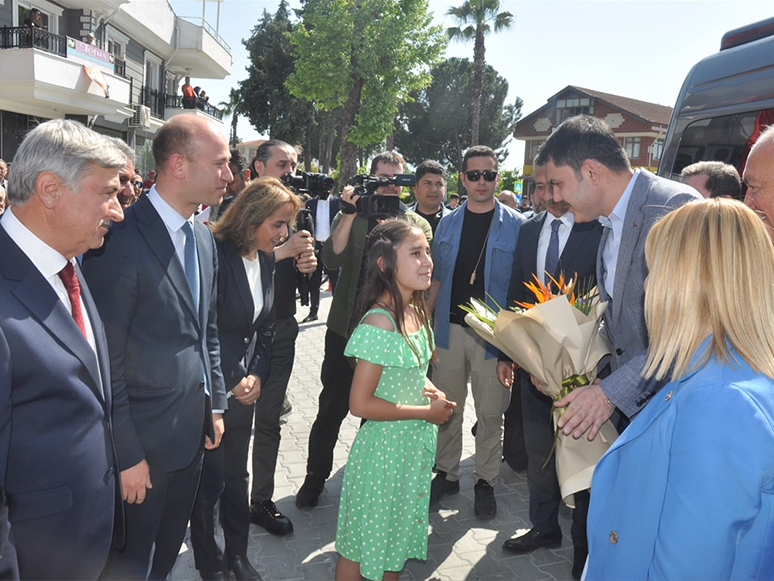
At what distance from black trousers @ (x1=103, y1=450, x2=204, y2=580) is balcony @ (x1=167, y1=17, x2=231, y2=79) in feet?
82.6

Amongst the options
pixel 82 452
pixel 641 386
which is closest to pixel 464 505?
pixel 641 386

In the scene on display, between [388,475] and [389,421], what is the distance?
260 mm

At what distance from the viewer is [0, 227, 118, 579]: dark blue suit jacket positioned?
69.2 inches

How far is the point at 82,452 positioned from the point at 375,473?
1454 mm

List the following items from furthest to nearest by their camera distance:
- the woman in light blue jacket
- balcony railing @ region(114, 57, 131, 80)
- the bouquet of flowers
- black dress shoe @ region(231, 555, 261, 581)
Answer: balcony railing @ region(114, 57, 131, 80)
black dress shoe @ region(231, 555, 261, 581)
the bouquet of flowers
the woman in light blue jacket

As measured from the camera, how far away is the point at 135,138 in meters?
23.0

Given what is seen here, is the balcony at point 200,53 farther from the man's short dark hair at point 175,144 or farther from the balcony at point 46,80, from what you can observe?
the man's short dark hair at point 175,144

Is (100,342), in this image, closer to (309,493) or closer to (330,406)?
(330,406)

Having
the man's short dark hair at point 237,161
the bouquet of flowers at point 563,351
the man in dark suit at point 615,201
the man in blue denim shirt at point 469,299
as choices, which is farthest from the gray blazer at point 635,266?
the man's short dark hair at point 237,161

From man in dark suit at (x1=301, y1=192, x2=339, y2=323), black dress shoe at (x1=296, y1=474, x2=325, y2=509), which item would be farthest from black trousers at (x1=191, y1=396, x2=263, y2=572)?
man in dark suit at (x1=301, y1=192, x2=339, y2=323)

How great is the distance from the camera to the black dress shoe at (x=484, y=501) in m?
4.24

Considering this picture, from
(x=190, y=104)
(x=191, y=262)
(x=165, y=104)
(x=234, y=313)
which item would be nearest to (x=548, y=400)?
(x=234, y=313)

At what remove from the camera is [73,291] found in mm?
2119

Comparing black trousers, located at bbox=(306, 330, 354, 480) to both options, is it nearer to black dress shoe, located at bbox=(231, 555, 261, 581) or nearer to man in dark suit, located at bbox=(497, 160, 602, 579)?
black dress shoe, located at bbox=(231, 555, 261, 581)
